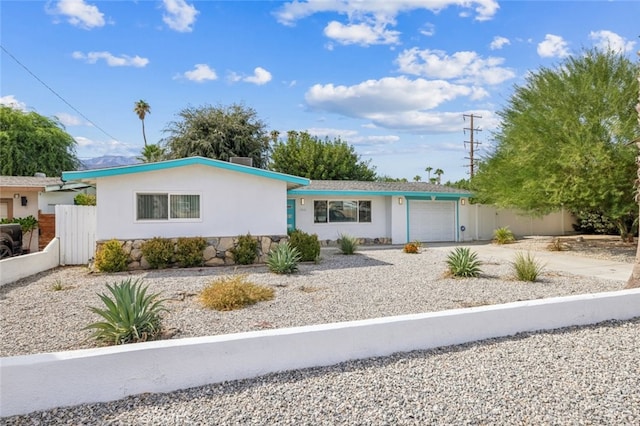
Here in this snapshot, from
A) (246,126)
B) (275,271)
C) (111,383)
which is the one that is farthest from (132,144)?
(111,383)

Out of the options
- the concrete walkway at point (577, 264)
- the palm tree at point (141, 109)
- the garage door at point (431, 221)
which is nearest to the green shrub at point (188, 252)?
the concrete walkway at point (577, 264)

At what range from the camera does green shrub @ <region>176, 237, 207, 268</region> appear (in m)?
10.6

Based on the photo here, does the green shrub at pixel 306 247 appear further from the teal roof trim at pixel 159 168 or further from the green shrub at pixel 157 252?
the green shrub at pixel 157 252

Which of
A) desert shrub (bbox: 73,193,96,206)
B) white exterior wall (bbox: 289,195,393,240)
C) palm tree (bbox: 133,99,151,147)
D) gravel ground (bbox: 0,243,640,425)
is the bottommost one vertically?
gravel ground (bbox: 0,243,640,425)

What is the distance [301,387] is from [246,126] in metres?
25.5

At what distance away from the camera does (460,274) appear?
894 cm

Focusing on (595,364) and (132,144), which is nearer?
(595,364)

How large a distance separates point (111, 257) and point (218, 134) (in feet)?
56.6

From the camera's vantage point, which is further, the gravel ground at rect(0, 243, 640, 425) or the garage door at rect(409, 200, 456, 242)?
the garage door at rect(409, 200, 456, 242)

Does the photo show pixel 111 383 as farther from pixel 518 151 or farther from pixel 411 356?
pixel 518 151

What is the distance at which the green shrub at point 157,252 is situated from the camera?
34.1 ft

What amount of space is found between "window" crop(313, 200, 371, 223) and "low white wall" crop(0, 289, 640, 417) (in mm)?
A: 12919

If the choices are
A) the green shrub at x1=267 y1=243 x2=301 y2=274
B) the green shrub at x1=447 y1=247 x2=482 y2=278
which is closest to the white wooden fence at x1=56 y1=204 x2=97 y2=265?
the green shrub at x1=267 y1=243 x2=301 y2=274

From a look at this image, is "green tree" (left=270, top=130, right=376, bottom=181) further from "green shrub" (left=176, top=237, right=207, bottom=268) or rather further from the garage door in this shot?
"green shrub" (left=176, top=237, right=207, bottom=268)
